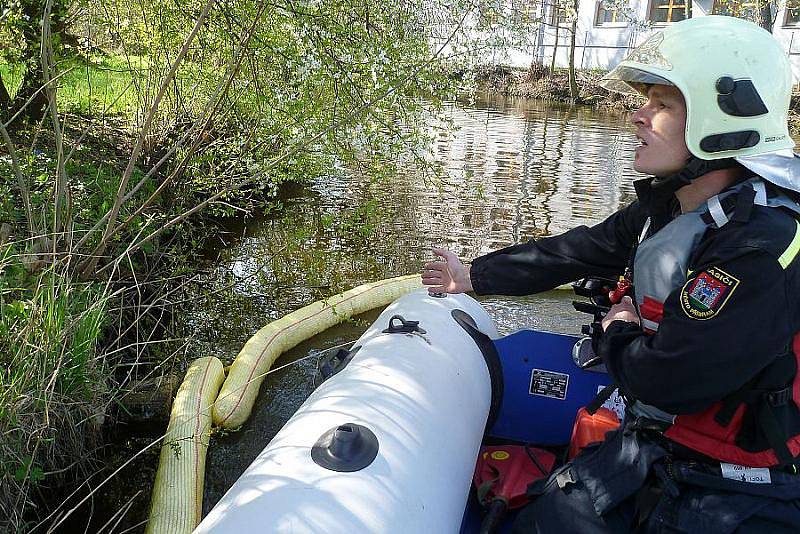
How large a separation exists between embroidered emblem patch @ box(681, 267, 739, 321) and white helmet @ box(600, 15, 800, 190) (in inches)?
11.8

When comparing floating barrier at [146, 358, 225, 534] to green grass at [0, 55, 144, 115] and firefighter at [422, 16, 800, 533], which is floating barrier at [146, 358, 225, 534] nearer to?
firefighter at [422, 16, 800, 533]

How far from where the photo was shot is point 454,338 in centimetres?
252

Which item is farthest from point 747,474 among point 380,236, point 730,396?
point 380,236

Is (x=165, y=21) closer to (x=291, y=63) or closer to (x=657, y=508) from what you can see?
(x=291, y=63)

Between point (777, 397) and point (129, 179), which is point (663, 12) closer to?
point (129, 179)

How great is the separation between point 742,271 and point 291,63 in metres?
2.94

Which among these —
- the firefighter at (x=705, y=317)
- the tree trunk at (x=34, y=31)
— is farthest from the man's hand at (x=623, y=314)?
the tree trunk at (x=34, y=31)

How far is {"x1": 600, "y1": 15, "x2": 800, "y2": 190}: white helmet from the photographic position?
1.54 metres

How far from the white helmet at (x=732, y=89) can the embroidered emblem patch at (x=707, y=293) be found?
300mm

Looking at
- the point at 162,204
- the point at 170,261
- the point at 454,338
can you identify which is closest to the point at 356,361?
the point at 454,338

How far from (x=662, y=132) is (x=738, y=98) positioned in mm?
181

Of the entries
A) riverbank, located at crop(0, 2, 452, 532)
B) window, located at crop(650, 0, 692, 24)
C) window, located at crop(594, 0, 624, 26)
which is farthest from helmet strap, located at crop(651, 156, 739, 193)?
window, located at crop(594, 0, 624, 26)

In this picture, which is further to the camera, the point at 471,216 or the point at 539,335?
the point at 471,216

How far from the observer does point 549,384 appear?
8.19 feet
